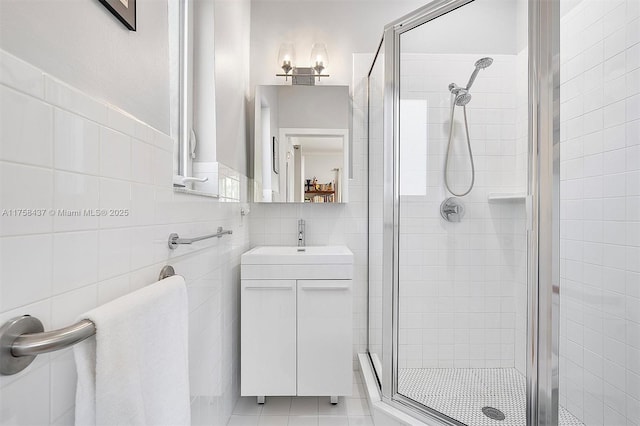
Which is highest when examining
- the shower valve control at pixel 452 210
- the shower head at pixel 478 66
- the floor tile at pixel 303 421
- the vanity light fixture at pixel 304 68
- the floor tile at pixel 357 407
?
the vanity light fixture at pixel 304 68

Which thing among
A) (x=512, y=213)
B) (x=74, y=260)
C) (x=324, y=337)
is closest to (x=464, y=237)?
(x=512, y=213)

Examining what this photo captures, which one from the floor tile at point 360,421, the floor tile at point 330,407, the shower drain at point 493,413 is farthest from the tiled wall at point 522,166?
the floor tile at point 330,407

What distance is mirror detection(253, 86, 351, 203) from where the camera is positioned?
2131 mm

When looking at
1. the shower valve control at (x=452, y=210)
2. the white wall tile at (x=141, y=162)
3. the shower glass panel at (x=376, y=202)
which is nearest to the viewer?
the white wall tile at (x=141, y=162)

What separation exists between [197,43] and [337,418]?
6.35 feet

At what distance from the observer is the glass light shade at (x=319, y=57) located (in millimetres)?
2146

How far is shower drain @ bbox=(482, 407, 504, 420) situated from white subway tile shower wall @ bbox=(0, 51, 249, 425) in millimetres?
1300

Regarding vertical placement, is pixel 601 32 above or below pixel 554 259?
above

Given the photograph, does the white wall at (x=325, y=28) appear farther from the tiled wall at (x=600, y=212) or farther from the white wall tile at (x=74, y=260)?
the white wall tile at (x=74, y=260)

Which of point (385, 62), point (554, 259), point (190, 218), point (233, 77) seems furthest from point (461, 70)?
point (190, 218)

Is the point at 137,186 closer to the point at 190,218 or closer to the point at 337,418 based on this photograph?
the point at 190,218

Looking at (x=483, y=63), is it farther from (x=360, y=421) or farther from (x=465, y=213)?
(x=360, y=421)

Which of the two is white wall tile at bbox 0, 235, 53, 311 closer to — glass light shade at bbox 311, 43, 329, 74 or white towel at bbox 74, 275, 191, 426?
white towel at bbox 74, 275, 191, 426

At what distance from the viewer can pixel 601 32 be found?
3.71 feet
